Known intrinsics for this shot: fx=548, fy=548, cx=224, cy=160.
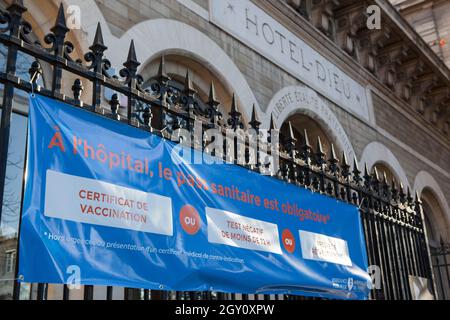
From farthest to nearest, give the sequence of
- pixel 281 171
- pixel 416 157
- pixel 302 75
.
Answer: pixel 416 157, pixel 302 75, pixel 281 171

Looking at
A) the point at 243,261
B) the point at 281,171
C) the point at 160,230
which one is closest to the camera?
the point at 160,230

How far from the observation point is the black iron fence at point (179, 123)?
327 centimetres

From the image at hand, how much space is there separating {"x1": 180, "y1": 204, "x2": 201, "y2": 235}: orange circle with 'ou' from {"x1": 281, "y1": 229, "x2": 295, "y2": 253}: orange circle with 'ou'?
3.58 feet

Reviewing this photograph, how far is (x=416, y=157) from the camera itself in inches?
Result: 595

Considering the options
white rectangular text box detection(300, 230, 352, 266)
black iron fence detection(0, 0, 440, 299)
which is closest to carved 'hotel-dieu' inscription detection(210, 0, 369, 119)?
black iron fence detection(0, 0, 440, 299)

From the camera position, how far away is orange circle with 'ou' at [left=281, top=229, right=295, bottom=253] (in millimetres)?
4832

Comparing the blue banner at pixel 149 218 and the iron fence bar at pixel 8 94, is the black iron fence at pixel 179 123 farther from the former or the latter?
the blue banner at pixel 149 218

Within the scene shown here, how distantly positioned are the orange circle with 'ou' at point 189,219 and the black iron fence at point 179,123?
52 centimetres

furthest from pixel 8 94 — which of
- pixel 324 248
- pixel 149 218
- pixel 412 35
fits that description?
pixel 412 35

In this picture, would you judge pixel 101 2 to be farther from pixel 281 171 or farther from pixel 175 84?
pixel 281 171

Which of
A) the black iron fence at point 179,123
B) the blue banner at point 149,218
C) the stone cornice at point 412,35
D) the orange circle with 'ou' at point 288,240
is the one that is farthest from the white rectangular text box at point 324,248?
the stone cornice at point 412,35

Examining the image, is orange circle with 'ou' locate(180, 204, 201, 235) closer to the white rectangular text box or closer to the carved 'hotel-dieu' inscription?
the white rectangular text box

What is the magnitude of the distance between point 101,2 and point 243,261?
3741mm
